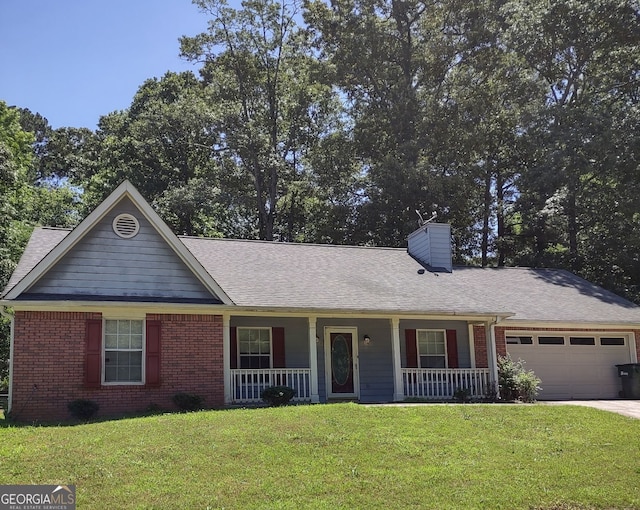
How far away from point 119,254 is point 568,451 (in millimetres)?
10166

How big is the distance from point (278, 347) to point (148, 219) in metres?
4.74

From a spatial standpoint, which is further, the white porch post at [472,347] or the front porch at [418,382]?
the white porch post at [472,347]

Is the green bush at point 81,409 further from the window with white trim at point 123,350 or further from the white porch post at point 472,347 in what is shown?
the white porch post at point 472,347

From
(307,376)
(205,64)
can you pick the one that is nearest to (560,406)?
(307,376)

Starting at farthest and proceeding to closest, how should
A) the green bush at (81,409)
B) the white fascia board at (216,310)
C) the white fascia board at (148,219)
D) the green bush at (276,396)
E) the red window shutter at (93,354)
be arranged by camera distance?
the green bush at (276,396) → the white fascia board at (148,219) → the red window shutter at (93,354) → the white fascia board at (216,310) → the green bush at (81,409)

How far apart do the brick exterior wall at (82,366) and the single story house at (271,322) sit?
Answer: 25 millimetres

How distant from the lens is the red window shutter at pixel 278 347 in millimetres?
17469

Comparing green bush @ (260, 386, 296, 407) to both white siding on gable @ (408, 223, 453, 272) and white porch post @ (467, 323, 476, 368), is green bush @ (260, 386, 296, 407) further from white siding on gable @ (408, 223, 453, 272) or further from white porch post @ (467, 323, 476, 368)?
white siding on gable @ (408, 223, 453, 272)

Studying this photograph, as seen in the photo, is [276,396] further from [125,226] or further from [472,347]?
[472,347]

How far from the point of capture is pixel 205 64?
38719 millimetres

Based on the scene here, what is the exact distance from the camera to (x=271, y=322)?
17.8 meters

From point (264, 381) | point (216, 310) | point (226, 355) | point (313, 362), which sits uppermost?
point (216, 310)

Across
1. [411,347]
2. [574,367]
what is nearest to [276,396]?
[411,347]

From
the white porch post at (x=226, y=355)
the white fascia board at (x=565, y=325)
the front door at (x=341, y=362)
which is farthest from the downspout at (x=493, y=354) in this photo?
the white porch post at (x=226, y=355)
